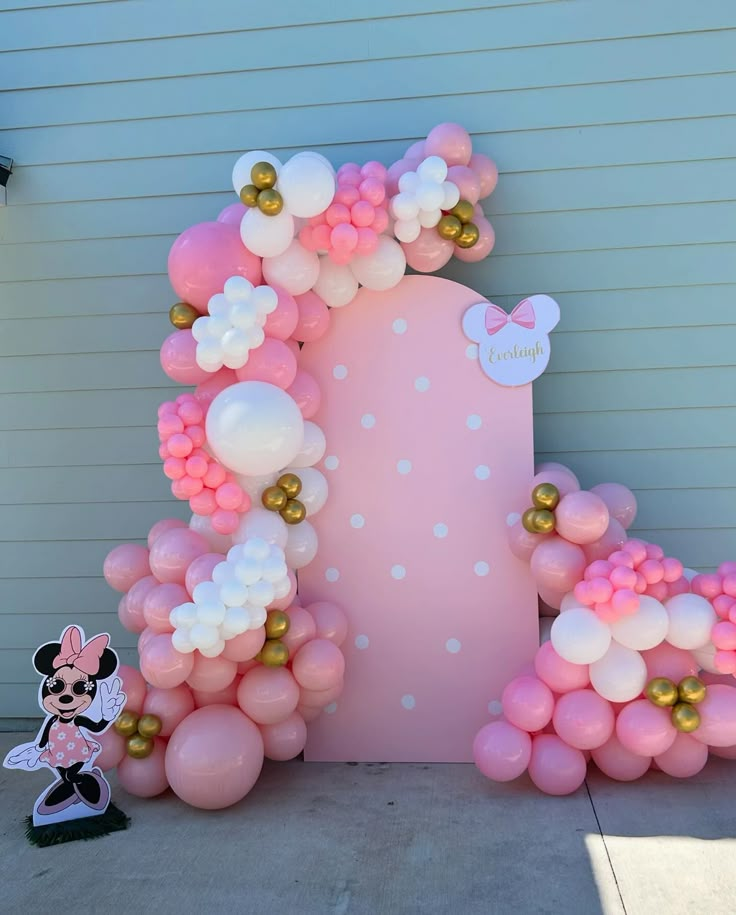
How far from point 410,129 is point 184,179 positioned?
0.90 m

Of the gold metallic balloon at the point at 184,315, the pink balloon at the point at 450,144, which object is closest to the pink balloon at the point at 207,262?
the gold metallic balloon at the point at 184,315

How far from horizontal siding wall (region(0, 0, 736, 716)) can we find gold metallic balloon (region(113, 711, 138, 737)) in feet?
2.59

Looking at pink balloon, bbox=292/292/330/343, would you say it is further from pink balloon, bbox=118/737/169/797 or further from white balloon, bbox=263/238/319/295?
pink balloon, bbox=118/737/169/797

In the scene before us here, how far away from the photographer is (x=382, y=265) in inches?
115

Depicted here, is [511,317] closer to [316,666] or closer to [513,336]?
[513,336]

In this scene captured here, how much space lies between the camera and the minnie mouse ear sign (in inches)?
115

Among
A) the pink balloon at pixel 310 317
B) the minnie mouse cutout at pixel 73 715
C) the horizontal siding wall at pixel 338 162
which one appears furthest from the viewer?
the horizontal siding wall at pixel 338 162

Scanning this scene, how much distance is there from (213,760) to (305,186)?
1.75 meters

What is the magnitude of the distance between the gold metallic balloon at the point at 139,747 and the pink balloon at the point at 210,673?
22cm

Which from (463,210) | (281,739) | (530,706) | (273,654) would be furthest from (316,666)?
(463,210)

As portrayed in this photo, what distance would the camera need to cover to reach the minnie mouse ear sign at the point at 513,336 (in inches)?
115

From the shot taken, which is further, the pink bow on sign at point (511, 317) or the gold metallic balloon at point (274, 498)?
the pink bow on sign at point (511, 317)

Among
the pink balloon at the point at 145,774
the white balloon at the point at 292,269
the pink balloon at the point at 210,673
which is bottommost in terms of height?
the pink balloon at the point at 145,774

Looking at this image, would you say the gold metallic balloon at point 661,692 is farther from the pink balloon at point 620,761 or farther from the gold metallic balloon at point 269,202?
the gold metallic balloon at point 269,202
